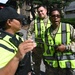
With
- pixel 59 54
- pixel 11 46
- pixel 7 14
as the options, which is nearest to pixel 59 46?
pixel 59 54

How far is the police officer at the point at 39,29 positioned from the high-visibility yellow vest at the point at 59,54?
384mm

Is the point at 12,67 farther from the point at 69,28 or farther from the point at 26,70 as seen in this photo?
the point at 69,28

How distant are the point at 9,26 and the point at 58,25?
2320 millimetres

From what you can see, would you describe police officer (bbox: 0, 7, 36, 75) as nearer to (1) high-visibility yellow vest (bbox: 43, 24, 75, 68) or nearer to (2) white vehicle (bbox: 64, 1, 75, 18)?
(1) high-visibility yellow vest (bbox: 43, 24, 75, 68)

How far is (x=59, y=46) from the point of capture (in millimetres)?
5359

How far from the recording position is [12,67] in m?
2.65

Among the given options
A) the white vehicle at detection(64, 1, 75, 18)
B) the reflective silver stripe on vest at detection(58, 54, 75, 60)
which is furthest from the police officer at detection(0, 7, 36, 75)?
the white vehicle at detection(64, 1, 75, 18)

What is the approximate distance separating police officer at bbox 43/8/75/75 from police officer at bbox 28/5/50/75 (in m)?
0.40

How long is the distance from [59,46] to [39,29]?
1.09 m

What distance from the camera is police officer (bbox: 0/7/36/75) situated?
2674 mm

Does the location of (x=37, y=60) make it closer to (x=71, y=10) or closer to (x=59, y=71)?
(x=59, y=71)

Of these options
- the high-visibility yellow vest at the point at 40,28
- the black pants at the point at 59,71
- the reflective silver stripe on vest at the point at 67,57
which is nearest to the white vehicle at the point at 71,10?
the high-visibility yellow vest at the point at 40,28

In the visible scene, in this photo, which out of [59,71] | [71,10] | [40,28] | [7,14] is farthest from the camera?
[71,10]

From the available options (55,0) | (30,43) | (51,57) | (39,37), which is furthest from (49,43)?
(55,0)
